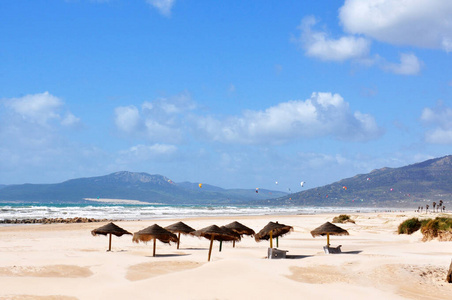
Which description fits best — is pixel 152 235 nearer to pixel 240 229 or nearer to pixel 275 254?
pixel 240 229

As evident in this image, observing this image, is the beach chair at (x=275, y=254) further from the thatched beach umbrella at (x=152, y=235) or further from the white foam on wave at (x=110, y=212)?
the white foam on wave at (x=110, y=212)

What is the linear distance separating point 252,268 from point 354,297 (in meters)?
4.56

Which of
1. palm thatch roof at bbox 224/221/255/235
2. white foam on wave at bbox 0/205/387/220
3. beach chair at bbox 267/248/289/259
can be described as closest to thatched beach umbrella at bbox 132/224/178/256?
palm thatch roof at bbox 224/221/255/235

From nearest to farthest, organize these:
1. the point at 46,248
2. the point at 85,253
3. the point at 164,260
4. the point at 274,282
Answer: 1. the point at 274,282
2. the point at 164,260
3. the point at 85,253
4. the point at 46,248

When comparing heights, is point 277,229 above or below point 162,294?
above

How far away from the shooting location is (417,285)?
16156 mm

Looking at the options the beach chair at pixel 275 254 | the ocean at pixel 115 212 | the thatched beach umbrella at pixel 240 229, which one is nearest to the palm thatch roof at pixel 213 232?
the beach chair at pixel 275 254

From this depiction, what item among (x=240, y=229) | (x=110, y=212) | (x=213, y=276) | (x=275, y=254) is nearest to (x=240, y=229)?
(x=240, y=229)

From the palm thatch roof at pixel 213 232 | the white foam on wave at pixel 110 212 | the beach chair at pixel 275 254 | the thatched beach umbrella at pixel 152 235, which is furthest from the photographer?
the white foam on wave at pixel 110 212

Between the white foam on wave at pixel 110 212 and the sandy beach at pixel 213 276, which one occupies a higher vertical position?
the white foam on wave at pixel 110 212

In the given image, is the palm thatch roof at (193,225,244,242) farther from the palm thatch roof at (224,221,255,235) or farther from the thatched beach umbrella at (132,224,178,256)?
the palm thatch roof at (224,221,255,235)

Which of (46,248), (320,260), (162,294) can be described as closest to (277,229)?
(320,260)

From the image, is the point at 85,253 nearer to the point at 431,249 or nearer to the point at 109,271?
the point at 109,271

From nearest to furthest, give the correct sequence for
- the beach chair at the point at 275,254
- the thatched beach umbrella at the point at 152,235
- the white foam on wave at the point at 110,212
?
1. the beach chair at the point at 275,254
2. the thatched beach umbrella at the point at 152,235
3. the white foam on wave at the point at 110,212
